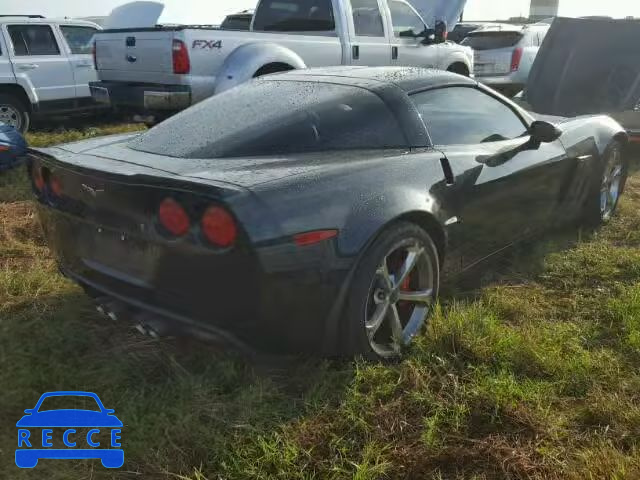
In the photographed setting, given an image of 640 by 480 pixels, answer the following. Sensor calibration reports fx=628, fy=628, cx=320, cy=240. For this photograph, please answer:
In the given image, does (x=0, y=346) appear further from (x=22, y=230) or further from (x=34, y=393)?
(x=22, y=230)

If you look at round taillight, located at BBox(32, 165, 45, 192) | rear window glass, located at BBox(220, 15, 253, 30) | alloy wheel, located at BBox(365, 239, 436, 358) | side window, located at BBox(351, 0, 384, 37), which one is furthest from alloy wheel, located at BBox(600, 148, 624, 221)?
rear window glass, located at BBox(220, 15, 253, 30)

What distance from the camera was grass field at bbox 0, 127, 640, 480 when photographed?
7.43ft

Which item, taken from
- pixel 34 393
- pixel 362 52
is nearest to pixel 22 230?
pixel 34 393

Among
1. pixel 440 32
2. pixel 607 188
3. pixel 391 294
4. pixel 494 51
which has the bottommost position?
pixel 607 188

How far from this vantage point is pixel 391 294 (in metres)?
2.88

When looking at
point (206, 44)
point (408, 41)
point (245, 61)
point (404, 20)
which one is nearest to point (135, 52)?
point (206, 44)

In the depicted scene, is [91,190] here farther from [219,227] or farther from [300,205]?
[300,205]

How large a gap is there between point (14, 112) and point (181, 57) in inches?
143

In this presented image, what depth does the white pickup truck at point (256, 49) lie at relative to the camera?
6.45 meters

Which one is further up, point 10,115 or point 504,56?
point 504,56

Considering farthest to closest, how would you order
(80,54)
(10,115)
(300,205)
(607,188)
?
1. (80,54)
2. (10,115)
3. (607,188)
4. (300,205)

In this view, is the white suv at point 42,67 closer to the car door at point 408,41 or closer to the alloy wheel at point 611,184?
the car door at point 408,41

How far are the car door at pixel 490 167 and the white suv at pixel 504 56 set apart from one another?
7.42 meters

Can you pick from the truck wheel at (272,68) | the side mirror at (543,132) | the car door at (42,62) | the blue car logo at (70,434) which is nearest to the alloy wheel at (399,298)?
the blue car logo at (70,434)
